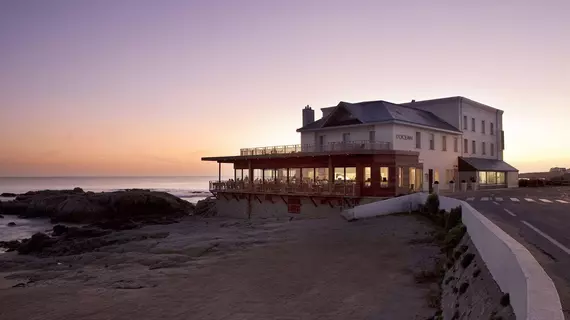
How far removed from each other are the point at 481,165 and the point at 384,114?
14.7 metres

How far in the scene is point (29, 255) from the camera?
25.5m

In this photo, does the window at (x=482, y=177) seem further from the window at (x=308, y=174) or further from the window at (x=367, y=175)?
the window at (x=308, y=174)

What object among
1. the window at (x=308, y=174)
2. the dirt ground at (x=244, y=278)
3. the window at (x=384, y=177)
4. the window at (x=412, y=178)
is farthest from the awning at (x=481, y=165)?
the dirt ground at (x=244, y=278)

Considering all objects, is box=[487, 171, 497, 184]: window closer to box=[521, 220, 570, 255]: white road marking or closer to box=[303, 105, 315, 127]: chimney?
box=[303, 105, 315, 127]: chimney

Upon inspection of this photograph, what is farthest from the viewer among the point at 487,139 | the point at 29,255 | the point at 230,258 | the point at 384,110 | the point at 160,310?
the point at 487,139

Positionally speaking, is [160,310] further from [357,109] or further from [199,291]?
[357,109]

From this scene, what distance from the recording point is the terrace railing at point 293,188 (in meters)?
32.3

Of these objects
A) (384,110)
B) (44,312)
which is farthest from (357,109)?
(44,312)

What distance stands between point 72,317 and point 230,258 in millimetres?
7105

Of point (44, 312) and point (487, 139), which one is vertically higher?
point (487, 139)

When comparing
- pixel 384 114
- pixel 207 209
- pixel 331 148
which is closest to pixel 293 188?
pixel 331 148

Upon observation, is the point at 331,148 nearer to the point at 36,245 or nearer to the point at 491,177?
the point at 36,245

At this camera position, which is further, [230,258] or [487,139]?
[487,139]

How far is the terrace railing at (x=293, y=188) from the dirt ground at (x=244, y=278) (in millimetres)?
8882
